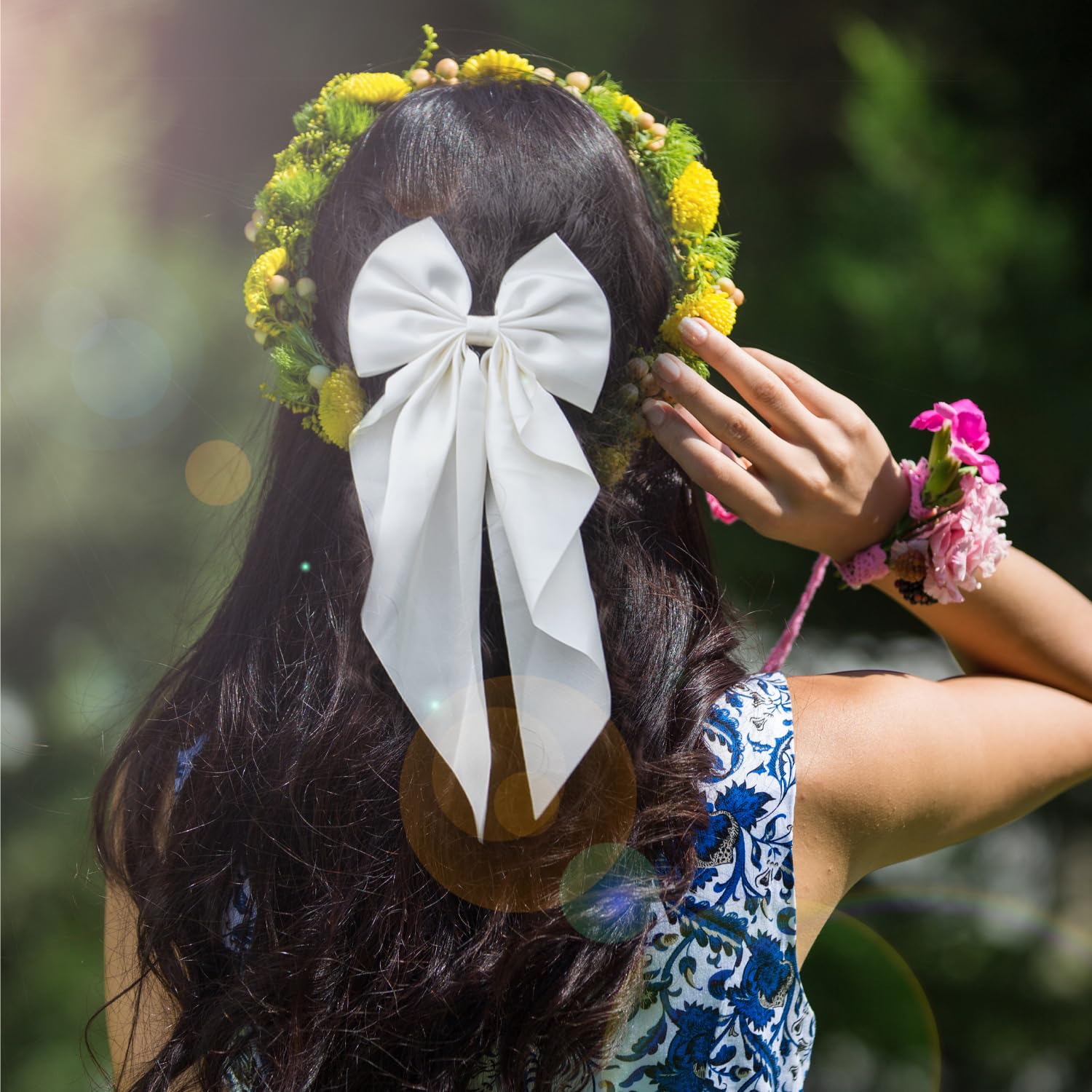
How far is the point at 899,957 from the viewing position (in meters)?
2.47

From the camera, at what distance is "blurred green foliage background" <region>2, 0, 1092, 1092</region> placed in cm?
240

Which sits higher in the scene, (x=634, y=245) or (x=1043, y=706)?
(x=634, y=245)

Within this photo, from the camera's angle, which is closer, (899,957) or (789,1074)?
(789,1074)

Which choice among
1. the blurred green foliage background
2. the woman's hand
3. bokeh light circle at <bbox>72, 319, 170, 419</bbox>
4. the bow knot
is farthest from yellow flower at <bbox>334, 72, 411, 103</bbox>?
bokeh light circle at <bbox>72, 319, 170, 419</bbox>

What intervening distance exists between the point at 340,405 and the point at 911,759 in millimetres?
683

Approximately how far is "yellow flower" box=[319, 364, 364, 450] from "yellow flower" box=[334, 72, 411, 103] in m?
0.32

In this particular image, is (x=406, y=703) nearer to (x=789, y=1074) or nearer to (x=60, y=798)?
(x=789, y=1074)

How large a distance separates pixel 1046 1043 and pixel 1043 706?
1.66 meters

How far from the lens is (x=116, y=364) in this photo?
2.74 meters

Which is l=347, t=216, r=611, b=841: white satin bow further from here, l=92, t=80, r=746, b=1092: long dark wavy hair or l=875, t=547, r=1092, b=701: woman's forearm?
l=875, t=547, r=1092, b=701: woman's forearm

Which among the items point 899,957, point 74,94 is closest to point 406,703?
point 899,957

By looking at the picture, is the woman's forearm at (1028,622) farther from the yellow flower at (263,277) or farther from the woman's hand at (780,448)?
the yellow flower at (263,277)

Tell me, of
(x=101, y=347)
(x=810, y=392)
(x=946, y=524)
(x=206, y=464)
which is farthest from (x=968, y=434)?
(x=101, y=347)

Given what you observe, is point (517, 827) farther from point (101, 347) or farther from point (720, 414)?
point (101, 347)
